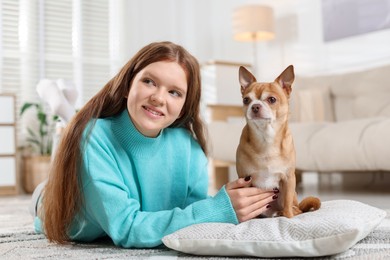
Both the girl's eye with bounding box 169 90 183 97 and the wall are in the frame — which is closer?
the girl's eye with bounding box 169 90 183 97

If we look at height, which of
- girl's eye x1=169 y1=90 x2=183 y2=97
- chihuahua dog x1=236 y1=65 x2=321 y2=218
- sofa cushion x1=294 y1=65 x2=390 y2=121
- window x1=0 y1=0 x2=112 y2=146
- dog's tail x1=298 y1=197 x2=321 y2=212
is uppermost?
window x1=0 y1=0 x2=112 y2=146

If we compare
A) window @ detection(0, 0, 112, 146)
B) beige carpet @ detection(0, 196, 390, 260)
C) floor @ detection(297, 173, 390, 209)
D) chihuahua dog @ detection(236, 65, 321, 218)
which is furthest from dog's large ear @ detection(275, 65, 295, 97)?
window @ detection(0, 0, 112, 146)

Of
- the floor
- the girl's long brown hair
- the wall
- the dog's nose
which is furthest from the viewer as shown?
the wall

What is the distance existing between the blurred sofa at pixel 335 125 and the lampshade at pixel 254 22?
27.9 inches

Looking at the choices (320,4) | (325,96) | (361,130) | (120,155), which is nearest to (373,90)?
(325,96)

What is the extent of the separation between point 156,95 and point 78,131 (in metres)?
0.22

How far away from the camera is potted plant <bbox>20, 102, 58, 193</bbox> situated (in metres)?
4.15

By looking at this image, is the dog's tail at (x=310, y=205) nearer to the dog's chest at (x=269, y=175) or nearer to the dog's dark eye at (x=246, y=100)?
the dog's chest at (x=269, y=175)

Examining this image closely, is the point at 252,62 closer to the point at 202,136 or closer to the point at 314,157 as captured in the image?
the point at 314,157

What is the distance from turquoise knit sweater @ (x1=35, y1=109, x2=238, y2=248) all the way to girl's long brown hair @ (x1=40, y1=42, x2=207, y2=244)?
3 centimetres

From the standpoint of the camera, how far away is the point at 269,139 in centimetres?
119

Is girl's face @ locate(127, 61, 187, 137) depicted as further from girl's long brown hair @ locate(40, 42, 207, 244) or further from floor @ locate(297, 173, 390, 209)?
floor @ locate(297, 173, 390, 209)

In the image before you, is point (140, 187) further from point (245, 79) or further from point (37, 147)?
point (37, 147)

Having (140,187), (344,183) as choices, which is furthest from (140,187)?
(344,183)
